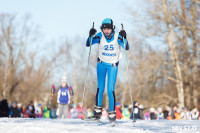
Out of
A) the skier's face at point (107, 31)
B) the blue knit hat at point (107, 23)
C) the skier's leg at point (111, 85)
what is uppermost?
the blue knit hat at point (107, 23)

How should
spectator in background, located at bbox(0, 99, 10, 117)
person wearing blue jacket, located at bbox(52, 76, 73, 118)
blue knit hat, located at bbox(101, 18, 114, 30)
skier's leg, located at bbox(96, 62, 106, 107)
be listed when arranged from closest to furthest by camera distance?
blue knit hat, located at bbox(101, 18, 114, 30) < skier's leg, located at bbox(96, 62, 106, 107) < person wearing blue jacket, located at bbox(52, 76, 73, 118) < spectator in background, located at bbox(0, 99, 10, 117)

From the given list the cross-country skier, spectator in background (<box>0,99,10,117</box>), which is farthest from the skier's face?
spectator in background (<box>0,99,10,117</box>)

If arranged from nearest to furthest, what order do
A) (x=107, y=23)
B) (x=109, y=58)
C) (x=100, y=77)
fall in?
(x=107, y=23) → (x=109, y=58) → (x=100, y=77)

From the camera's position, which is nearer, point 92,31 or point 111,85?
point 111,85

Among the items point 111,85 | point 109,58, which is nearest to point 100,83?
point 111,85

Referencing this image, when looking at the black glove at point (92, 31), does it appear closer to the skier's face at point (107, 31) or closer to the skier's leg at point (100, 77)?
the skier's face at point (107, 31)

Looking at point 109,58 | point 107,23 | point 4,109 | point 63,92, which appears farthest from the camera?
point 4,109

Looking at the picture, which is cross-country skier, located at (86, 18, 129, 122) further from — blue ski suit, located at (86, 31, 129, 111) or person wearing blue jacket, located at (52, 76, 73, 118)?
person wearing blue jacket, located at (52, 76, 73, 118)

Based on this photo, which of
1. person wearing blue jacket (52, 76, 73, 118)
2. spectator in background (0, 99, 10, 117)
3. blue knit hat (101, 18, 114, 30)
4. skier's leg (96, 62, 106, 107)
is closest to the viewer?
blue knit hat (101, 18, 114, 30)

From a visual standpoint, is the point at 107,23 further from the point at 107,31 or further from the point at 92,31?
the point at 92,31

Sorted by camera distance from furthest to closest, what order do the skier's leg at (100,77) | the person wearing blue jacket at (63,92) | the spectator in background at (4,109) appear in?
the spectator in background at (4,109) → the person wearing blue jacket at (63,92) → the skier's leg at (100,77)

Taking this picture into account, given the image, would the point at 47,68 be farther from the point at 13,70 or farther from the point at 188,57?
the point at 188,57

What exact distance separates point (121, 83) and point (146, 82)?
50.3ft

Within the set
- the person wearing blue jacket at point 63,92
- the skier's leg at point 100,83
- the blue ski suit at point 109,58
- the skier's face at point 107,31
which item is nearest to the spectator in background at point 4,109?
the person wearing blue jacket at point 63,92
